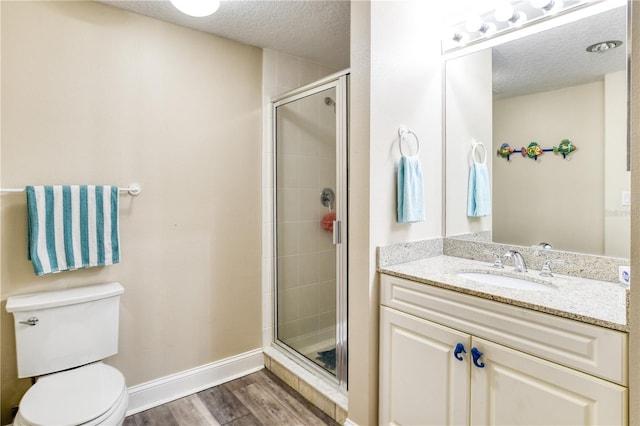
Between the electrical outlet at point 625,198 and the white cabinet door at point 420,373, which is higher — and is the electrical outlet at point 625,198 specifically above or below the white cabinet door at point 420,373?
above

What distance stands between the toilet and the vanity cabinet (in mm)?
1244

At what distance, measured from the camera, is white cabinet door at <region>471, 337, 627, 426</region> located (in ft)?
3.37

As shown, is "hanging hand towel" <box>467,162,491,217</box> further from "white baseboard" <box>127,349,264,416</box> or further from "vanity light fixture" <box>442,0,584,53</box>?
"white baseboard" <box>127,349,264,416</box>

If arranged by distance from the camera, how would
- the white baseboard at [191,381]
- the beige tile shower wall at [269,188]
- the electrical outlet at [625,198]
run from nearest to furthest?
the electrical outlet at [625,198]
the white baseboard at [191,381]
the beige tile shower wall at [269,188]

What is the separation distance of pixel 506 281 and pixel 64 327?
212 centimetres

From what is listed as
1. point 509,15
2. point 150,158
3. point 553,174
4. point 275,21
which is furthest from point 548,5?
point 150,158

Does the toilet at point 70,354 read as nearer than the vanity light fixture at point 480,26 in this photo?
Yes

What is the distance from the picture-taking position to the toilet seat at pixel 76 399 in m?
1.30

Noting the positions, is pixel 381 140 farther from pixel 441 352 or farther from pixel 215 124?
pixel 215 124

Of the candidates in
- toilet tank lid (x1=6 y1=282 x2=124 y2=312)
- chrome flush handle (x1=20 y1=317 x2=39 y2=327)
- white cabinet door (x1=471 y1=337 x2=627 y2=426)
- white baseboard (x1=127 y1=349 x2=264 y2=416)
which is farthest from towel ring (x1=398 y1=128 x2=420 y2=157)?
chrome flush handle (x1=20 y1=317 x2=39 y2=327)

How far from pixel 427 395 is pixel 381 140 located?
116 centimetres

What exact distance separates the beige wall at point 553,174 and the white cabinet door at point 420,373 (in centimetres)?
71

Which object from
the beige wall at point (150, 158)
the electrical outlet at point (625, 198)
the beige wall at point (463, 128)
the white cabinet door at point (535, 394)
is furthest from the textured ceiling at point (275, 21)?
the white cabinet door at point (535, 394)

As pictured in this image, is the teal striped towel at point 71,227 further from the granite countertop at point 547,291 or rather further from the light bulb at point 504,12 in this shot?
the light bulb at point 504,12
